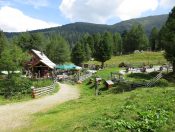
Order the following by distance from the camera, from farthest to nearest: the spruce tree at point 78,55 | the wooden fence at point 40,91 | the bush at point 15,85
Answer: the spruce tree at point 78,55 → the bush at point 15,85 → the wooden fence at point 40,91

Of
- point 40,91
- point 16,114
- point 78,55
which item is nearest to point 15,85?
point 40,91

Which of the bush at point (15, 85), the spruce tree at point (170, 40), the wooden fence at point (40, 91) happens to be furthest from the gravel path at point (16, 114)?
the spruce tree at point (170, 40)

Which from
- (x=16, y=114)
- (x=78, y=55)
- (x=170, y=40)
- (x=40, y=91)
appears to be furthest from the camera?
(x=78, y=55)

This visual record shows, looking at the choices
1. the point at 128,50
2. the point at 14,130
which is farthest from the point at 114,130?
the point at 128,50

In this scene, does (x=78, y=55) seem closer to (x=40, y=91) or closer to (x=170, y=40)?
(x=170, y=40)

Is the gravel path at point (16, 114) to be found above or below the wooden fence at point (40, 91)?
below

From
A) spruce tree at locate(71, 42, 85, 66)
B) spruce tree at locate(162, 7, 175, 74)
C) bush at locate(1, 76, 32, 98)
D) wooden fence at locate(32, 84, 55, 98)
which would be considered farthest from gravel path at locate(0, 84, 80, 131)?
spruce tree at locate(71, 42, 85, 66)

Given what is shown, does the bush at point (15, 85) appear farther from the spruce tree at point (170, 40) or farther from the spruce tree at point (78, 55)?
the spruce tree at point (78, 55)

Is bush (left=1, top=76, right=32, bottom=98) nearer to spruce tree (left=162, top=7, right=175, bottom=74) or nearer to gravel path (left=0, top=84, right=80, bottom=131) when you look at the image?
gravel path (left=0, top=84, right=80, bottom=131)

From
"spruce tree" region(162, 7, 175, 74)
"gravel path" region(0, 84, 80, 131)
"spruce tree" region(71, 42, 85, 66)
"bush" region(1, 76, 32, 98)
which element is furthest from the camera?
"spruce tree" region(71, 42, 85, 66)

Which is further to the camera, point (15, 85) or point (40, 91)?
point (15, 85)

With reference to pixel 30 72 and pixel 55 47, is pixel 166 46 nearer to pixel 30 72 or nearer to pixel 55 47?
pixel 30 72

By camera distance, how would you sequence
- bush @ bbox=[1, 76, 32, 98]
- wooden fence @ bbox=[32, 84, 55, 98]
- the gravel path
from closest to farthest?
the gravel path → wooden fence @ bbox=[32, 84, 55, 98] → bush @ bbox=[1, 76, 32, 98]

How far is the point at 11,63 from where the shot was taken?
4444 cm
